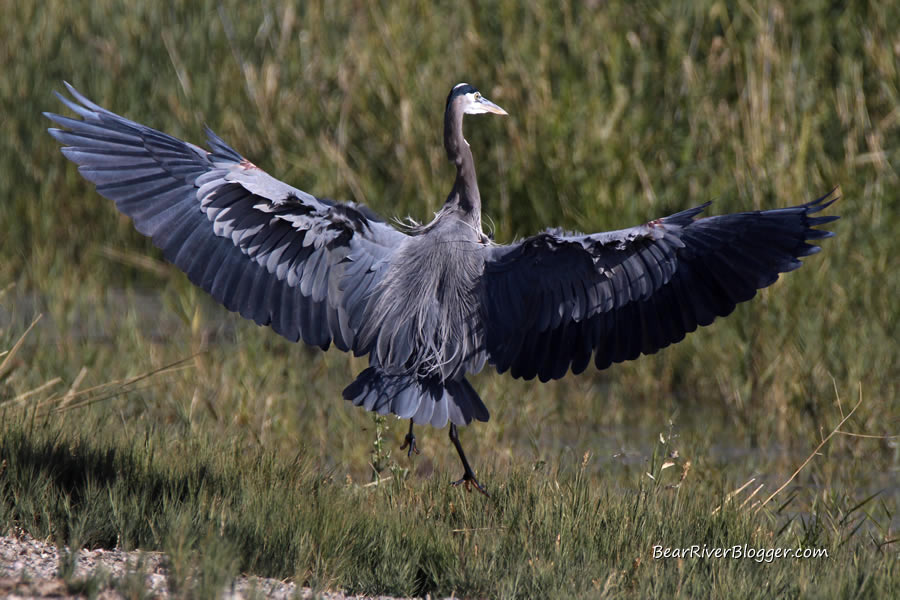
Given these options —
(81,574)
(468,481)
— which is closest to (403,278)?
(468,481)

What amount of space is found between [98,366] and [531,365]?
2.72 metres

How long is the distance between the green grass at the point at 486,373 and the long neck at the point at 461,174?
100 cm

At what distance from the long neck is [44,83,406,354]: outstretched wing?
18.7 inches

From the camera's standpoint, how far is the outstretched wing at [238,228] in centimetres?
431

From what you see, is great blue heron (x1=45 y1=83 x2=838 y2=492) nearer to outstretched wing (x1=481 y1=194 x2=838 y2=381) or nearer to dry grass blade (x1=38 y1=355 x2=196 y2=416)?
outstretched wing (x1=481 y1=194 x2=838 y2=381)

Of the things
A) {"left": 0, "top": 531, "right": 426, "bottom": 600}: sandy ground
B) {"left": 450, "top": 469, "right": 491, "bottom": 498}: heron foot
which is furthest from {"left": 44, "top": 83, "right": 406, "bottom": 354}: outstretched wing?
{"left": 0, "top": 531, "right": 426, "bottom": 600}: sandy ground

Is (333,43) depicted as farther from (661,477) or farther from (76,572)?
(76,572)

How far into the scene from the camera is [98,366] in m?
6.10

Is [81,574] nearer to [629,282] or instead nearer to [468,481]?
[468,481]

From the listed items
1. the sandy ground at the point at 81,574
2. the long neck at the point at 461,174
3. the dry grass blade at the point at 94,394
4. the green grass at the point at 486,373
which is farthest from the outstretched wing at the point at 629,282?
the dry grass blade at the point at 94,394

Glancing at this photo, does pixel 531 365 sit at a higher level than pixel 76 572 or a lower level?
higher

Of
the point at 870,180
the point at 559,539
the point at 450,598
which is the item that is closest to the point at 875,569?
the point at 559,539

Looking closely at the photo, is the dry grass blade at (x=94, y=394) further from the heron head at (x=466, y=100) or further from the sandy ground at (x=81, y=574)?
the heron head at (x=466, y=100)

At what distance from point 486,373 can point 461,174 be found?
170 cm
